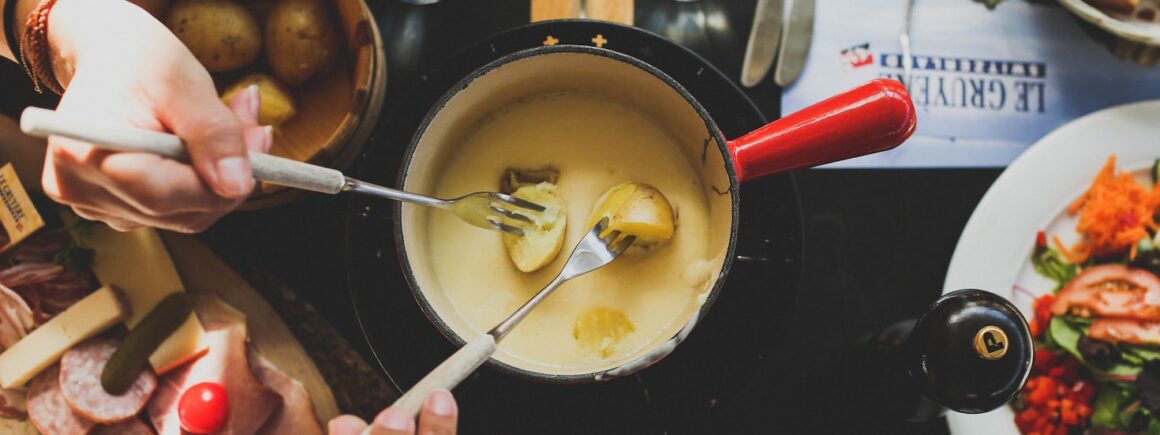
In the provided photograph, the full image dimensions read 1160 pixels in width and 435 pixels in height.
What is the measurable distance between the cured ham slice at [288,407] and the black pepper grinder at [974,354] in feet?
2.66

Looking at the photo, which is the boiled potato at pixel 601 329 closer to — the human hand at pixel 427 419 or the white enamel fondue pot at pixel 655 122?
the white enamel fondue pot at pixel 655 122

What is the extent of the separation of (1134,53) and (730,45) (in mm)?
642

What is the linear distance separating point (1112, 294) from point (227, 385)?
1.23 metres

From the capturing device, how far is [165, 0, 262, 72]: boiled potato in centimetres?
92

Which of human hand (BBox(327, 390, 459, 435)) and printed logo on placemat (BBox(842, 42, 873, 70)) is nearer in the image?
human hand (BBox(327, 390, 459, 435))

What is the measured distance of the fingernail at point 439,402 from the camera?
0.60 m

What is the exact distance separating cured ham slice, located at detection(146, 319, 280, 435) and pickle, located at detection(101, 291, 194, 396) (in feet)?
0.14

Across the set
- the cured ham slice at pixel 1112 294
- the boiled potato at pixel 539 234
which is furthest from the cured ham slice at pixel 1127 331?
the boiled potato at pixel 539 234

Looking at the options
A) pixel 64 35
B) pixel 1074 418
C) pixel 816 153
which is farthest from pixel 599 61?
pixel 1074 418

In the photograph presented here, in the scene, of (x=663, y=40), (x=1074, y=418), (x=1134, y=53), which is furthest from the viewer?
(x=1134, y=53)

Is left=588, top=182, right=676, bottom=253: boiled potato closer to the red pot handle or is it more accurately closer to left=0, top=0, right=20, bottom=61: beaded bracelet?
the red pot handle

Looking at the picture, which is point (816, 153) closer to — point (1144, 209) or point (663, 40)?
point (663, 40)

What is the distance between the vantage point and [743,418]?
1.05 m

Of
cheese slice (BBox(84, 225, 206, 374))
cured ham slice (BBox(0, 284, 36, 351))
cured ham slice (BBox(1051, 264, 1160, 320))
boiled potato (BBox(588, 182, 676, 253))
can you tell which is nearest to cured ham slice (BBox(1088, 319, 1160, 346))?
cured ham slice (BBox(1051, 264, 1160, 320))
